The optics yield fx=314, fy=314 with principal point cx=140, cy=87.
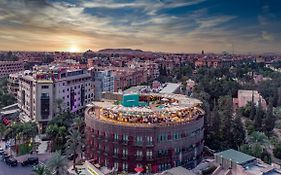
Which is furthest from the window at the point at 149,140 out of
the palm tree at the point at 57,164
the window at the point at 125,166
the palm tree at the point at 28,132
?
the palm tree at the point at 28,132

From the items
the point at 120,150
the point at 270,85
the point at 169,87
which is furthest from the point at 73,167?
the point at 270,85

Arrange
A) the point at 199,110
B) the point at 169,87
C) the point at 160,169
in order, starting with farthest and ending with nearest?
the point at 169,87
the point at 199,110
the point at 160,169

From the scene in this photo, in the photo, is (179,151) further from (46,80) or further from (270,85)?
(270,85)

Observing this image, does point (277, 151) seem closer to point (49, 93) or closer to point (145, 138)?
point (145, 138)

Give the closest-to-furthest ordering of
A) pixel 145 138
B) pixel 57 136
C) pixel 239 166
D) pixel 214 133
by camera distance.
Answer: pixel 239 166
pixel 145 138
pixel 57 136
pixel 214 133

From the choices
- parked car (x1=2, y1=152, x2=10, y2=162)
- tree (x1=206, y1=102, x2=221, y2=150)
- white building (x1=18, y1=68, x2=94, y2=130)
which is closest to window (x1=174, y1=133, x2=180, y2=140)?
tree (x1=206, y1=102, x2=221, y2=150)

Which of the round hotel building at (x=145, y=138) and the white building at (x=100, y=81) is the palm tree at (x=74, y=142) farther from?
the white building at (x=100, y=81)

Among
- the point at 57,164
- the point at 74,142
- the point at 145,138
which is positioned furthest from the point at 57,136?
the point at 145,138
